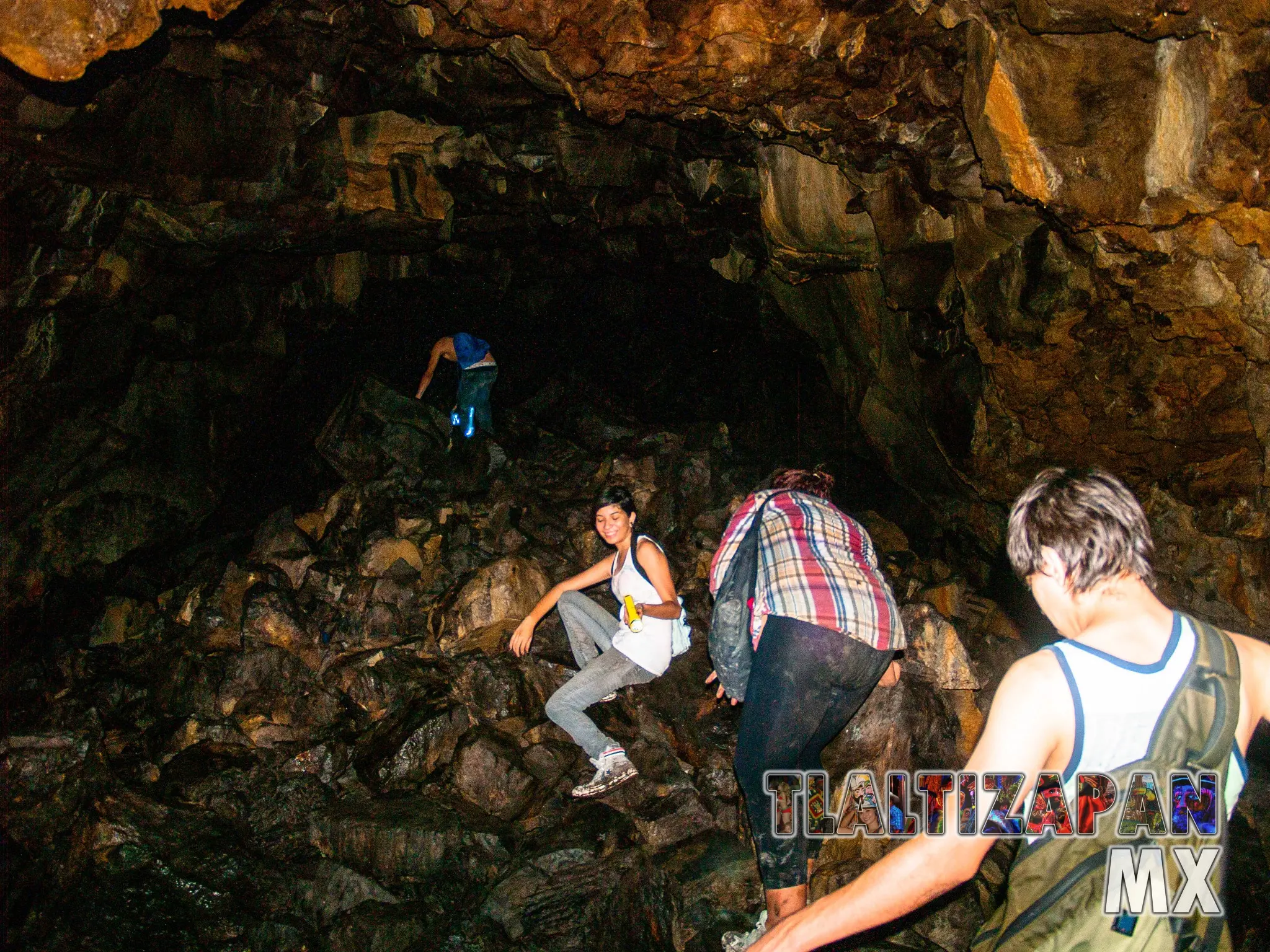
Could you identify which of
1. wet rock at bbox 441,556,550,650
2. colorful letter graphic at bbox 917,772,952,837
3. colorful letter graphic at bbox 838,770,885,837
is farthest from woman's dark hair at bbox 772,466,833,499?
wet rock at bbox 441,556,550,650

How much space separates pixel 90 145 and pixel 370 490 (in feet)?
11.8

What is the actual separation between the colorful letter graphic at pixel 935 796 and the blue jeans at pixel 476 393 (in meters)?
6.93

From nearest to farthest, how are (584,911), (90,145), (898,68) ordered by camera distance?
1. (584,911)
2. (898,68)
3. (90,145)

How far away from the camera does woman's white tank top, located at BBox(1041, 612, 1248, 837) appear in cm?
135

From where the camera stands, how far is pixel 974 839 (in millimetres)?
1332

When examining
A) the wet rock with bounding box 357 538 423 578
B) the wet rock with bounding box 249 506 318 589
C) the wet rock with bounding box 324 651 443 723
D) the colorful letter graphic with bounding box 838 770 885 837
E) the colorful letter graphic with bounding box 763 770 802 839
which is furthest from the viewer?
the wet rock with bounding box 249 506 318 589

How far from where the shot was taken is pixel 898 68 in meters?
4.57

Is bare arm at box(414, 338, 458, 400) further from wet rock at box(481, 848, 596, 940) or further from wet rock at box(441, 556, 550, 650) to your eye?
wet rock at box(481, 848, 596, 940)

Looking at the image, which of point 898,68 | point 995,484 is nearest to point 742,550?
point 898,68

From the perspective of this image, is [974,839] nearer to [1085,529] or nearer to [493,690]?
[1085,529]

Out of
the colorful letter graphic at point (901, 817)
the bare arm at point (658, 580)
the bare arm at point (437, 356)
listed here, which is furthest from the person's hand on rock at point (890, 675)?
the bare arm at point (437, 356)

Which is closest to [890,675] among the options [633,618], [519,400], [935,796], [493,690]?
[633,618]

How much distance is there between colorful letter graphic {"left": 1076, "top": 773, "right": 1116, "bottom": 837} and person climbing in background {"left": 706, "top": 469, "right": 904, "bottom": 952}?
4.23ft

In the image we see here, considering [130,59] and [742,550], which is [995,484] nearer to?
[742,550]
